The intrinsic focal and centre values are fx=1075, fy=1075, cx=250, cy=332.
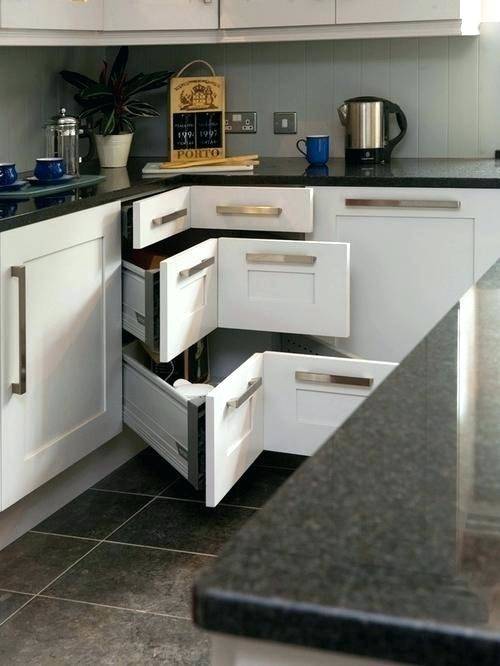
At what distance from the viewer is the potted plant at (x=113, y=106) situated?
3.61m

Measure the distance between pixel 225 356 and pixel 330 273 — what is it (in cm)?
80

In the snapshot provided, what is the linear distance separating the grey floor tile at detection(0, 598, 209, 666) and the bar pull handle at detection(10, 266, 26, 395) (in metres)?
0.49

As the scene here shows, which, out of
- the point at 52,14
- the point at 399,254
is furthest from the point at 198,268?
the point at 52,14

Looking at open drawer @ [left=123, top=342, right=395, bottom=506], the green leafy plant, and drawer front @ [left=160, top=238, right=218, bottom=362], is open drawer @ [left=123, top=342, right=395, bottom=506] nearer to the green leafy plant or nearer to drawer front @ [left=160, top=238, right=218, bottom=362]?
drawer front @ [left=160, top=238, right=218, bottom=362]

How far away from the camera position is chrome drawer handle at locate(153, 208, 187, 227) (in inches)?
120

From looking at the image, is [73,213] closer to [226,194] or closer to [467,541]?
[226,194]

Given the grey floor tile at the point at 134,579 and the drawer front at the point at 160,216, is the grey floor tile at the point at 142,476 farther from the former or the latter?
the drawer front at the point at 160,216

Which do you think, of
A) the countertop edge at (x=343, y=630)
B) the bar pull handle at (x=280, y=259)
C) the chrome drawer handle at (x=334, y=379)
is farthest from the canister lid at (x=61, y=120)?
the countertop edge at (x=343, y=630)

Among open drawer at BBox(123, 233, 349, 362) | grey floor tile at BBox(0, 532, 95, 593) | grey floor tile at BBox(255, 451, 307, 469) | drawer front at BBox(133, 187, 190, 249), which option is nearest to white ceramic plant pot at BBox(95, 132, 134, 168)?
drawer front at BBox(133, 187, 190, 249)

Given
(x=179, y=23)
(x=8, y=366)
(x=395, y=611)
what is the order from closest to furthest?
(x=395, y=611)
(x=8, y=366)
(x=179, y=23)

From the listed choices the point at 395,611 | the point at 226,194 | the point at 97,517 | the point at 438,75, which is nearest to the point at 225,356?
the point at 226,194

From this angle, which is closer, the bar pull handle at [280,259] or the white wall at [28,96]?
the bar pull handle at [280,259]

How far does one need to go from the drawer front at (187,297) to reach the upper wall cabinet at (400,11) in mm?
874

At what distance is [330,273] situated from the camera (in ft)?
9.89
